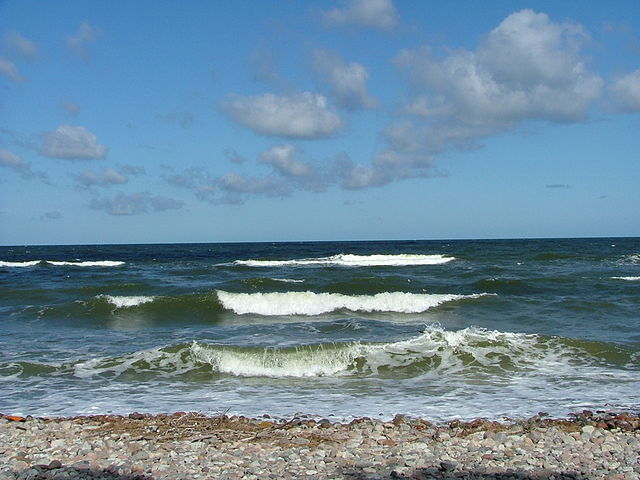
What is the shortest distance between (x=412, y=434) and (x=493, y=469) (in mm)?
1195

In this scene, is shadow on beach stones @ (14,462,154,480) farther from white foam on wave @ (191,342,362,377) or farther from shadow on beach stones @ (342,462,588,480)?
white foam on wave @ (191,342,362,377)

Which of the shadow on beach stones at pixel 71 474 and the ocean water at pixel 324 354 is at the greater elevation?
the shadow on beach stones at pixel 71 474

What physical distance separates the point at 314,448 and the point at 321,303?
44.6ft

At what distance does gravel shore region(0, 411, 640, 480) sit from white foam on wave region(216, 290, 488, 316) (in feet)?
37.9

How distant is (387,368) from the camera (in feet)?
33.7

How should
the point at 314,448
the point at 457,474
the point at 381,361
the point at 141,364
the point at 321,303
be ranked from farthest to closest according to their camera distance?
1. the point at 321,303
2. the point at 381,361
3. the point at 141,364
4. the point at 314,448
5. the point at 457,474

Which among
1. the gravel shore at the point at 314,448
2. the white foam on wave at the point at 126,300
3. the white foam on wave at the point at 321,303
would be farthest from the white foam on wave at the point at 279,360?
the white foam on wave at the point at 126,300

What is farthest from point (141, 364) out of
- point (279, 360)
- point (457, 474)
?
point (457, 474)

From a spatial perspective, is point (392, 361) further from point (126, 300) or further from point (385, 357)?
point (126, 300)

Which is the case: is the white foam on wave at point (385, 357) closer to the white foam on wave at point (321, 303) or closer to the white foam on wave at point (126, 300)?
the white foam on wave at point (321, 303)

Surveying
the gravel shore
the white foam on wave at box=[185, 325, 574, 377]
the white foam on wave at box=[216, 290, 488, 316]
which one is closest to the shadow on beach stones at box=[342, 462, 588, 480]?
the gravel shore

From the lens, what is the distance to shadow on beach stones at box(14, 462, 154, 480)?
518 centimetres

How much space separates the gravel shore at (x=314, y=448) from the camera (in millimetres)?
5316

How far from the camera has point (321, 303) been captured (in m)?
19.5
